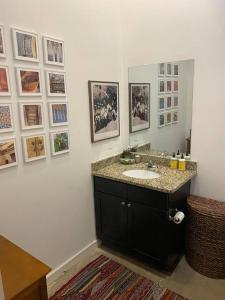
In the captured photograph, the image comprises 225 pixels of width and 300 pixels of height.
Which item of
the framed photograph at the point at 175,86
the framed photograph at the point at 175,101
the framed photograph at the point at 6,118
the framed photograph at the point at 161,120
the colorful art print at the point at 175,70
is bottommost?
the framed photograph at the point at 161,120

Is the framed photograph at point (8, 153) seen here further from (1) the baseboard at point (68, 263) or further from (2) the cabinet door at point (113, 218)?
(1) the baseboard at point (68, 263)

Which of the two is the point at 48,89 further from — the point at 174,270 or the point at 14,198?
the point at 174,270

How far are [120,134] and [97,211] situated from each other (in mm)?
908

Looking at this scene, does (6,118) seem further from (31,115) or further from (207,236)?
(207,236)

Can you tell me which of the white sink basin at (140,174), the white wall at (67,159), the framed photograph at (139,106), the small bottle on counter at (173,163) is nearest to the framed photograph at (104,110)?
the white wall at (67,159)

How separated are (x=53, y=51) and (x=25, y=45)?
0.79ft

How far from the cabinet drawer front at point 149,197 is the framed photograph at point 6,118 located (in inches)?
44.5


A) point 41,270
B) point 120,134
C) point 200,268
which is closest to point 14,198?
point 41,270

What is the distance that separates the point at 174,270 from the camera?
214 cm

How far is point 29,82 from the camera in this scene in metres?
1.67

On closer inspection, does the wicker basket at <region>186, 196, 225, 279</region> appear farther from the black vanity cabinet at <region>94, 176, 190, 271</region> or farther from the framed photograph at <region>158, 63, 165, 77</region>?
the framed photograph at <region>158, 63, 165, 77</region>

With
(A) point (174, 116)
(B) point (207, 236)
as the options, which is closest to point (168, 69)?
(A) point (174, 116)

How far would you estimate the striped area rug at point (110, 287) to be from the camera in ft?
6.15

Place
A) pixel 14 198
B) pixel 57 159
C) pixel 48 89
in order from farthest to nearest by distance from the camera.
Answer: pixel 57 159, pixel 48 89, pixel 14 198
